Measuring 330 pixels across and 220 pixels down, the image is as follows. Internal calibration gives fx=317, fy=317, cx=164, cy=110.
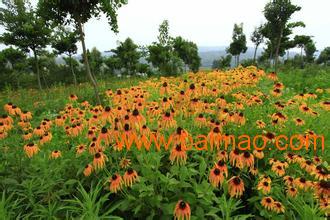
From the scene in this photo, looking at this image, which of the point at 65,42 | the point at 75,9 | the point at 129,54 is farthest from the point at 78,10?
the point at 129,54

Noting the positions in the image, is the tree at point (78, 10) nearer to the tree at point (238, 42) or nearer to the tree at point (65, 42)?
the tree at point (65, 42)

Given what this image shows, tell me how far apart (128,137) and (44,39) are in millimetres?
15710

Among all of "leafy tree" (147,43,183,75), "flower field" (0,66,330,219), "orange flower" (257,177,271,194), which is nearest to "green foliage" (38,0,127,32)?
"flower field" (0,66,330,219)

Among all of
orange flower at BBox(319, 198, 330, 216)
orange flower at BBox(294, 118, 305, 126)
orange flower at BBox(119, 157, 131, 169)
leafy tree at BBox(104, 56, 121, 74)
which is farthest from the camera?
leafy tree at BBox(104, 56, 121, 74)

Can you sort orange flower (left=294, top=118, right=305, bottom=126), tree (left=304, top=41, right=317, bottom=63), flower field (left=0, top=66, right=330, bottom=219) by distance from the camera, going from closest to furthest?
flower field (left=0, top=66, right=330, bottom=219) → orange flower (left=294, top=118, right=305, bottom=126) → tree (left=304, top=41, right=317, bottom=63)

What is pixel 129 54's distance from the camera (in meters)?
36.1

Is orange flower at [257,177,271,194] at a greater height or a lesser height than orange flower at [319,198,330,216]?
greater

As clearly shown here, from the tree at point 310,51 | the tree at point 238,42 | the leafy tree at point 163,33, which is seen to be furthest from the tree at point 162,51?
the tree at point 310,51

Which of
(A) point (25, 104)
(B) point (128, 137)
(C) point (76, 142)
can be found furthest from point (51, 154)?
(A) point (25, 104)

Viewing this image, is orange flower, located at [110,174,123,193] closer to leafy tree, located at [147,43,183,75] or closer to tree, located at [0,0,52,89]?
tree, located at [0,0,52,89]

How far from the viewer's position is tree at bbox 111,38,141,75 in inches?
1439

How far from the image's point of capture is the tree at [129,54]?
120ft

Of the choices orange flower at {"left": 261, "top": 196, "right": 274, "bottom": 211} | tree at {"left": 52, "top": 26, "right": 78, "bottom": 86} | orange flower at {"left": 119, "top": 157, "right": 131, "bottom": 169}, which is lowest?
orange flower at {"left": 261, "top": 196, "right": 274, "bottom": 211}

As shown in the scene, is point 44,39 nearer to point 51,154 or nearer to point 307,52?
point 51,154
